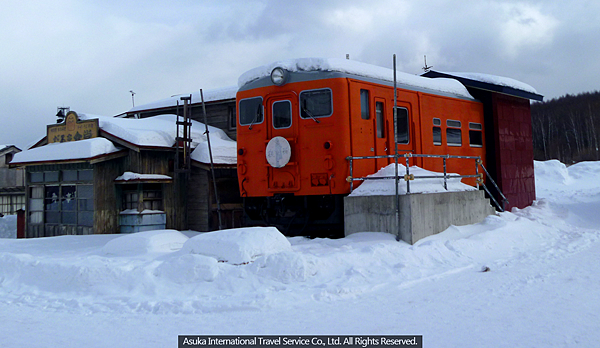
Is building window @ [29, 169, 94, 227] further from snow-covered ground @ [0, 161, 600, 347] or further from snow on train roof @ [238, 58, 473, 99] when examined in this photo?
snow on train roof @ [238, 58, 473, 99]

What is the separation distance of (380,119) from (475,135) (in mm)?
4497

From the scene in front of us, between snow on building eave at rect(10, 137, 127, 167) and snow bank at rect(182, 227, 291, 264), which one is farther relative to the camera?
snow on building eave at rect(10, 137, 127, 167)

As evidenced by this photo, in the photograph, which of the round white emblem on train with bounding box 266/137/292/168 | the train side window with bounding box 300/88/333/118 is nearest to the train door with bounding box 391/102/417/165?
the train side window with bounding box 300/88/333/118

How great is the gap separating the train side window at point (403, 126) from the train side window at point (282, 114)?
247 centimetres

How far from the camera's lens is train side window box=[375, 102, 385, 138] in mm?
10719

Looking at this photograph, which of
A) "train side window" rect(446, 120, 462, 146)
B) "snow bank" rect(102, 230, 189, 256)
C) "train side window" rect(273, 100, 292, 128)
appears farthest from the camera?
"train side window" rect(446, 120, 462, 146)

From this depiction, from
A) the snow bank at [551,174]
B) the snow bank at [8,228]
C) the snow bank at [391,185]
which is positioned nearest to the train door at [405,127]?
the snow bank at [391,185]

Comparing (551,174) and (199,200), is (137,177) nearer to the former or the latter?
(199,200)

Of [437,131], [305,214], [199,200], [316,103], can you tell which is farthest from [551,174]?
[316,103]

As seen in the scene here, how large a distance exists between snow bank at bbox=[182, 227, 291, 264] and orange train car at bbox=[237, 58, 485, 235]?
2211mm

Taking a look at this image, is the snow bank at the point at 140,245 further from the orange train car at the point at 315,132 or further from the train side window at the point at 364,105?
the train side window at the point at 364,105

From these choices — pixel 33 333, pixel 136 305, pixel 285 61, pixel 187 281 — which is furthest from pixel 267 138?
pixel 33 333

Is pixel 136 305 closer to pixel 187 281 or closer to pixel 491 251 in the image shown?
pixel 187 281

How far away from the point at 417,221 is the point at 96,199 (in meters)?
8.69
